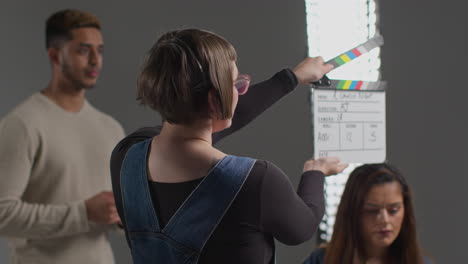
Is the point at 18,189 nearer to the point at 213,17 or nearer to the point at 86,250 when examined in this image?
the point at 86,250

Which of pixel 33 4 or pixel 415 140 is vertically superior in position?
pixel 33 4

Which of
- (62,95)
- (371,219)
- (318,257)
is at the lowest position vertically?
(318,257)

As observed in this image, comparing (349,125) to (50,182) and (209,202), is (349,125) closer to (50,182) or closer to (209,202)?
(209,202)

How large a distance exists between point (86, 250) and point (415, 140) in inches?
64.0

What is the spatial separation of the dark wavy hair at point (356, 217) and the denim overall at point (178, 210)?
0.79m

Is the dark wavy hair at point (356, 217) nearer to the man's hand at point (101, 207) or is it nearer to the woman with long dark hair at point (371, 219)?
the woman with long dark hair at point (371, 219)

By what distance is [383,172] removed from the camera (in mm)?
1606

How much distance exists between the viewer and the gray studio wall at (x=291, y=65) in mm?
2293

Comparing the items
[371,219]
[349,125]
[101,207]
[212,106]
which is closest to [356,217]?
[371,219]

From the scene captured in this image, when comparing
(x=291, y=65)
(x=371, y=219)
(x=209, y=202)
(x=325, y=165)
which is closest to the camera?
(x=209, y=202)

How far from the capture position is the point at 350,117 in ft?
4.77

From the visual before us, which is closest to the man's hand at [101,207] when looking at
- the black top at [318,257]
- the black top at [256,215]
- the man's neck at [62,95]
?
the man's neck at [62,95]

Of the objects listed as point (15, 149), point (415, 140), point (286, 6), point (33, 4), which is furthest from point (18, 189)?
point (415, 140)

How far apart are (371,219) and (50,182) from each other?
1009 millimetres
